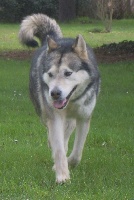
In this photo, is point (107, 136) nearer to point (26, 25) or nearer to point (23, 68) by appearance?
point (26, 25)

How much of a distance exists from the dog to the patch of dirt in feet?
44.4

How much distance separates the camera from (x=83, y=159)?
8.16 metres

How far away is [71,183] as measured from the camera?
6707mm

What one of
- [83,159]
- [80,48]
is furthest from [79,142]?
[80,48]

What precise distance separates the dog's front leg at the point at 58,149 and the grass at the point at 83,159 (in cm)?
13

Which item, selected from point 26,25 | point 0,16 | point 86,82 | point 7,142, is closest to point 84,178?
point 86,82

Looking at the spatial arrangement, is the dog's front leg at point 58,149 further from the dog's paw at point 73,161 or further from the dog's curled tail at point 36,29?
the dog's curled tail at point 36,29

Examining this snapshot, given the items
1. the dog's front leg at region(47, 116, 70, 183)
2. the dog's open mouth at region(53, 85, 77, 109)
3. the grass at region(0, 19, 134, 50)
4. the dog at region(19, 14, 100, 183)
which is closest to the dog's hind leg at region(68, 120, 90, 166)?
the dog at region(19, 14, 100, 183)

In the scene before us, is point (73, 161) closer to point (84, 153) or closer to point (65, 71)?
point (84, 153)

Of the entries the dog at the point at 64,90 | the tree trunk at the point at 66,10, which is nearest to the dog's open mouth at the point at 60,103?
the dog at the point at 64,90

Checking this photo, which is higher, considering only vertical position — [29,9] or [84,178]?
[84,178]

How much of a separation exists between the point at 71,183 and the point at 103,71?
1164 cm

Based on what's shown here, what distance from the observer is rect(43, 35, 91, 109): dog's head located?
6.95 m

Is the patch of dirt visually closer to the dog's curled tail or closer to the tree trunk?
the dog's curled tail
